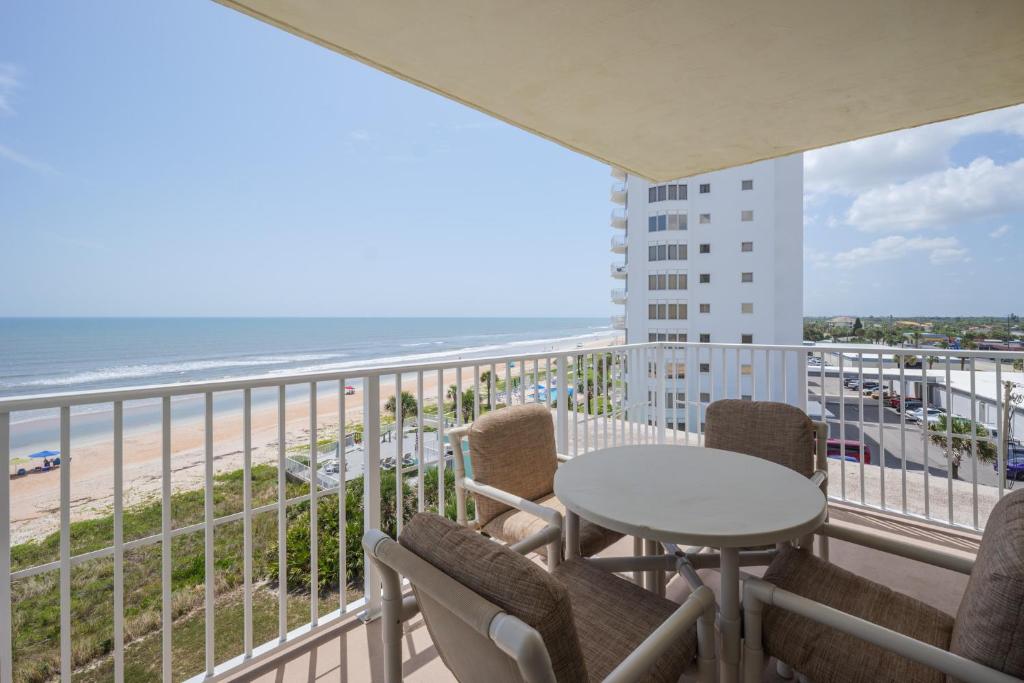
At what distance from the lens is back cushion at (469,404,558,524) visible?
1.93 meters

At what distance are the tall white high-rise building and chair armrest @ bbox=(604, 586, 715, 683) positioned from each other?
25531mm

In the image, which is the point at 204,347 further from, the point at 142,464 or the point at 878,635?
the point at 878,635

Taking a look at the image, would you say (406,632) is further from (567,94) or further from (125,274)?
(125,274)

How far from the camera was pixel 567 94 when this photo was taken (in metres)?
2.34

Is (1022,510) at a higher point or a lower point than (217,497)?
higher

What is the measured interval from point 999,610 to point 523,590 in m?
0.89

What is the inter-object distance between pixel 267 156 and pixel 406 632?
3583cm

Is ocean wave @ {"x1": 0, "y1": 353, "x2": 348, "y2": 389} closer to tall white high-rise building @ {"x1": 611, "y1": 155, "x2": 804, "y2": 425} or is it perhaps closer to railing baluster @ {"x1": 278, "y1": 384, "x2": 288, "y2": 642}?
tall white high-rise building @ {"x1": 611, "y1": 155, "x2": 804, "y2": 425}

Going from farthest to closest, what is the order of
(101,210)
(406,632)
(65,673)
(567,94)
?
(101,210) → (567,94) → (406,632) → (65,673)

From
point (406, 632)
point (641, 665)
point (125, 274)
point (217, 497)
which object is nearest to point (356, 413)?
point (217, 497)

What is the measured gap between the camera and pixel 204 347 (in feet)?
93.1

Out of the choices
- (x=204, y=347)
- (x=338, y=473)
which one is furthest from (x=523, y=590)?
(x=204, y=347)

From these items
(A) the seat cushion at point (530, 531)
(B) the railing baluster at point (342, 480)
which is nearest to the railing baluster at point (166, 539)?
(B) the railing baluster at point (342, 480)

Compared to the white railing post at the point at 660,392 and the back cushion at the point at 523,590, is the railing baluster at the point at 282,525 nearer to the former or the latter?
the back cushion at the point at 523,590
